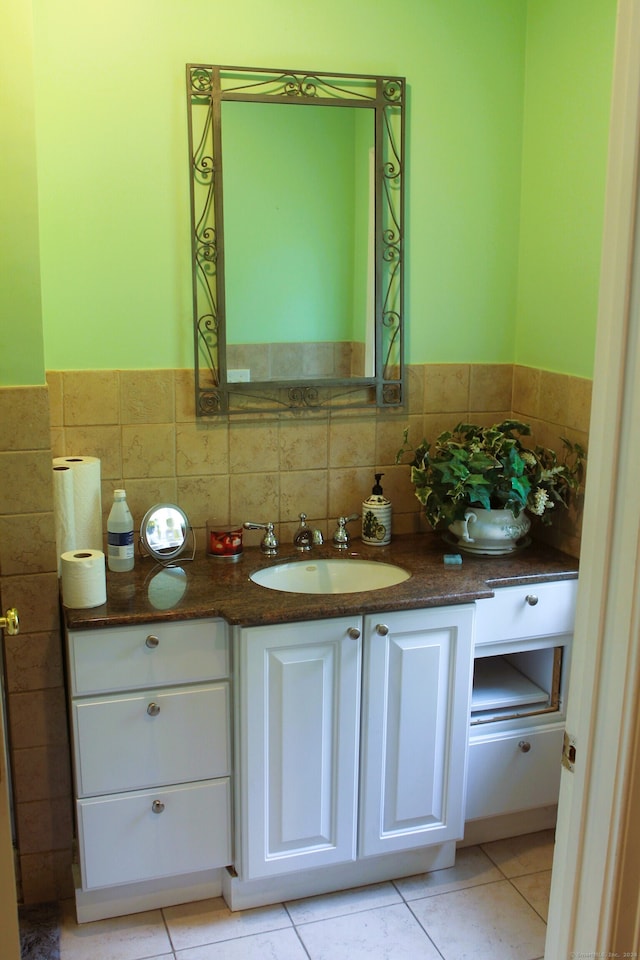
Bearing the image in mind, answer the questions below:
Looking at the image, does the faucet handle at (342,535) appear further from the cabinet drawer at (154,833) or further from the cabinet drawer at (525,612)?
the cabinet drawer at (154,833)

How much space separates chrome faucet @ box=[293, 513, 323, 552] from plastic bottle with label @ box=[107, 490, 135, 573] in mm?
489

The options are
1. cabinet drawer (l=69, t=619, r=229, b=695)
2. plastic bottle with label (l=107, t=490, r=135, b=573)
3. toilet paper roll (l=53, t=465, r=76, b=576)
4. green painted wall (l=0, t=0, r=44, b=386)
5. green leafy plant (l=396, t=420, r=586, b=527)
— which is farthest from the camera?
green leafy plant (l=396, t=420, r=586, b=527)

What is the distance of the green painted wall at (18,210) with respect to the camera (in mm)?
2033

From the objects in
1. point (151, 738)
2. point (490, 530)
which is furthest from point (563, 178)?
point (151, 738)

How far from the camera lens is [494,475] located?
2.59 metres

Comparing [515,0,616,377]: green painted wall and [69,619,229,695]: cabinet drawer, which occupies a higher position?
[515,0,616,377]: green painted wall

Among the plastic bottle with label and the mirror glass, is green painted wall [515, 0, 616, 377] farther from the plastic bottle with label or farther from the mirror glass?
the plastic bottle with label

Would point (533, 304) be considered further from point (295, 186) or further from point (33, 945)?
point (33, 945)

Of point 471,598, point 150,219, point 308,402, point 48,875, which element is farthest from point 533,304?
point 48,875

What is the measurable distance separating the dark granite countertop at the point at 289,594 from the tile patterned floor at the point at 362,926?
2.58 ft

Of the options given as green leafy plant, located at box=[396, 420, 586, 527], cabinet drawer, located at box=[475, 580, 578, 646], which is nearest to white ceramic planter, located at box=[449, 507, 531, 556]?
green leafy plant, located at box=[396, 420, 586, 527]

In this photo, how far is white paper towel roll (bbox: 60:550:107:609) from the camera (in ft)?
7.23

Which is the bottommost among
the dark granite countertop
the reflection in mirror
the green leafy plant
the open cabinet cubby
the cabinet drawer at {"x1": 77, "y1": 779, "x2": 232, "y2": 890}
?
the cabinet drawer at {"x1": 77, "y1": 779, "x2": 232, "y2": 890}

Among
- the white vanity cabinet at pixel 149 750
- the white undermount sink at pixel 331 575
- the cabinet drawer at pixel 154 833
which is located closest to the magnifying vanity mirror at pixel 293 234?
the white undermount sink at pixel 331 575
